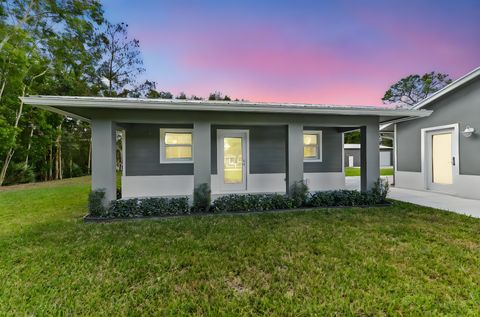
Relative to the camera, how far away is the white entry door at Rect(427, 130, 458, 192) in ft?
23.7

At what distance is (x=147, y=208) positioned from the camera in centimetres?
498

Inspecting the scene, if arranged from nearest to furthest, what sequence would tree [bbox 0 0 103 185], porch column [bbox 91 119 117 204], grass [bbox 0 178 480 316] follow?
grass [bbox 0 178 480 316]
porch column [bbox 91 119 117 204]
tree [bbox 0 0 103 185]

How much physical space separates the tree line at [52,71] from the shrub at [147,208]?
30.7 feet

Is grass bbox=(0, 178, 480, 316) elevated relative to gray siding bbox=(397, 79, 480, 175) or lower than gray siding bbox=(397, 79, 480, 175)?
lower

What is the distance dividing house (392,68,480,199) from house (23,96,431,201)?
2207 mm

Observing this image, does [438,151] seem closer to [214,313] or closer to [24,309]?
[214,313]

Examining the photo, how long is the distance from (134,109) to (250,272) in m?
4.30

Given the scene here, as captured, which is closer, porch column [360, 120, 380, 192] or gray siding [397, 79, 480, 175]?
porch column [360, 120, 380, 192]

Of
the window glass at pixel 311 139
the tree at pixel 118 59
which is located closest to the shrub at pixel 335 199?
the window glass at pixel 311 139

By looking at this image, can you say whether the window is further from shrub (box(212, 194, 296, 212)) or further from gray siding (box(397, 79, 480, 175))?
gray siding (box(397, 79, 480, 175))

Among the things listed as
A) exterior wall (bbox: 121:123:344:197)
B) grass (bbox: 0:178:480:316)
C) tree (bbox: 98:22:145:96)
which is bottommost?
grass (bbox: 0:178:480:316)

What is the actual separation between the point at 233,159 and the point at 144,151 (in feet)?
9.89

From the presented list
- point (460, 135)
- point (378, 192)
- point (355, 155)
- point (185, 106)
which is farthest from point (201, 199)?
point (355, 155)

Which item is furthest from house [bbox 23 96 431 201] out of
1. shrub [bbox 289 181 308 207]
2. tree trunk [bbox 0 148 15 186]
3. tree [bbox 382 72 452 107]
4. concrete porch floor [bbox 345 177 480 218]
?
tree [bbox 382 72 452 107]
